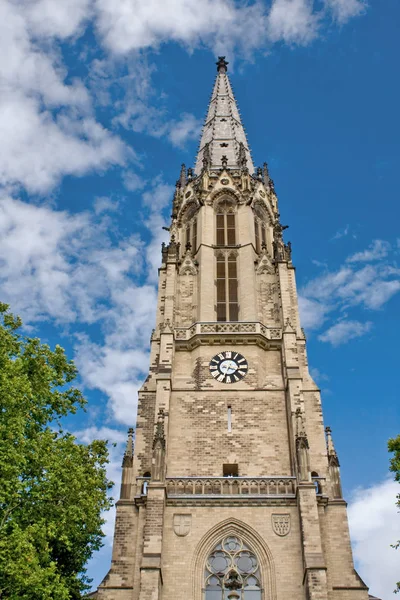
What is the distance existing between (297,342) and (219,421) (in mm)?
5962

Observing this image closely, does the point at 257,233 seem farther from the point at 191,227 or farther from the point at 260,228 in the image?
the point at 191,227

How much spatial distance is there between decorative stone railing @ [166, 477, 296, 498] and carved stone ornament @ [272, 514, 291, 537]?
888mm

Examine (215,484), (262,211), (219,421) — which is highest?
(262,211)

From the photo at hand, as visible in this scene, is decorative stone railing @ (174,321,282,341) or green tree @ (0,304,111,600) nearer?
green tree @ (0,304,111,600)

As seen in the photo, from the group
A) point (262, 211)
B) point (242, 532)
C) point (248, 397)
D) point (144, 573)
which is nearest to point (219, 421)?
point (248, 397)

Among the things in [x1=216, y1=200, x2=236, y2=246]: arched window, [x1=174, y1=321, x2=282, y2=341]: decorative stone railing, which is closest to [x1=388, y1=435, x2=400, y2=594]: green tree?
[x1=174, y1=321, x2=282, y2=341]: decorative stone railing

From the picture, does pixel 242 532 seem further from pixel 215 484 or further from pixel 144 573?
pixel 144 573

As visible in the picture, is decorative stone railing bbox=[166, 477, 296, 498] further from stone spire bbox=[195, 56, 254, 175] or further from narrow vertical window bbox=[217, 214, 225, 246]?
stone spire bbox=[195, 56, 254, 175]

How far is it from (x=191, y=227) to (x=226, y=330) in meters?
8.82

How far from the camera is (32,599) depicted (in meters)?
15.7

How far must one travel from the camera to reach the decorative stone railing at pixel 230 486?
24797mm

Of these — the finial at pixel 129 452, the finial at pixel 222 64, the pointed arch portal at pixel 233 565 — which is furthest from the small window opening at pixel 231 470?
the finial at pixel 222 64

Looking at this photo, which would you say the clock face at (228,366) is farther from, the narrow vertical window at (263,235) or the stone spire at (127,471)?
the narrow vertical window at (263,235)

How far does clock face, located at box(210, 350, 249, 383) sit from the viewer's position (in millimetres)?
28953
